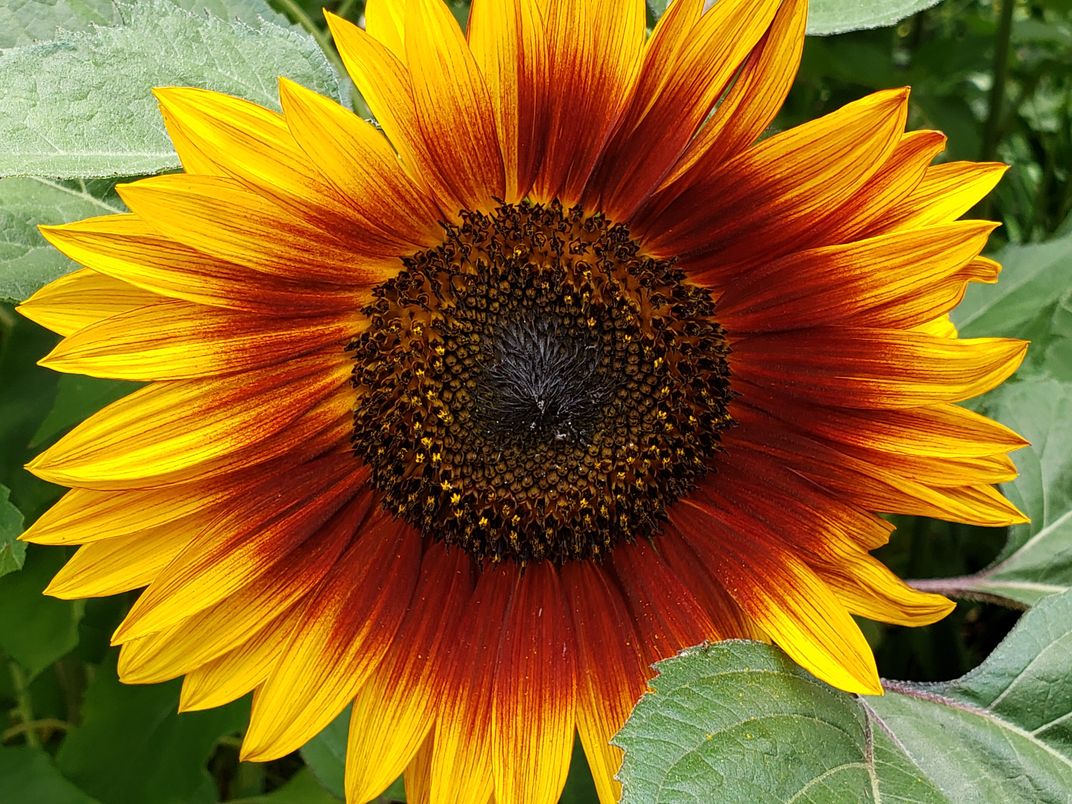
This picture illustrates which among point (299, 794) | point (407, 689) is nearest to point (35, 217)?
point (407, 689)

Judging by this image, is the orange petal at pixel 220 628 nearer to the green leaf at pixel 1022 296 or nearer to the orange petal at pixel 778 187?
the orange petal at pixel 778 187

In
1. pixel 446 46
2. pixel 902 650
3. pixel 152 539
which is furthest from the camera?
pixel 902 650

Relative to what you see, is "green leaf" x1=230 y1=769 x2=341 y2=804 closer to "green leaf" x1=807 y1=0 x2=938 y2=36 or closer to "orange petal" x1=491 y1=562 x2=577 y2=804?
"orange petal" x1=491 y1=562 x2=577 y2=804

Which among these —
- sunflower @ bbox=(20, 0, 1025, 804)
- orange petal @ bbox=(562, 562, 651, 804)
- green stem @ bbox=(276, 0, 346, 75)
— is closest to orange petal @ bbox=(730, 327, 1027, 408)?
sunflower @ bbox=(20, 0, 1025, 804)

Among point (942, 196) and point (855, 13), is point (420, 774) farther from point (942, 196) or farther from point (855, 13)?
point (855, 13)

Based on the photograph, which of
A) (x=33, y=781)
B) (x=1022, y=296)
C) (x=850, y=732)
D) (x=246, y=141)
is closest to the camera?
(x=246, y=141)

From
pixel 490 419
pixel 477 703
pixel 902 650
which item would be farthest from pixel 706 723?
pixel 902 650

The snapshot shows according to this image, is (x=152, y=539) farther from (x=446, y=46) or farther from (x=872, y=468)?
(x=872, y=468)
